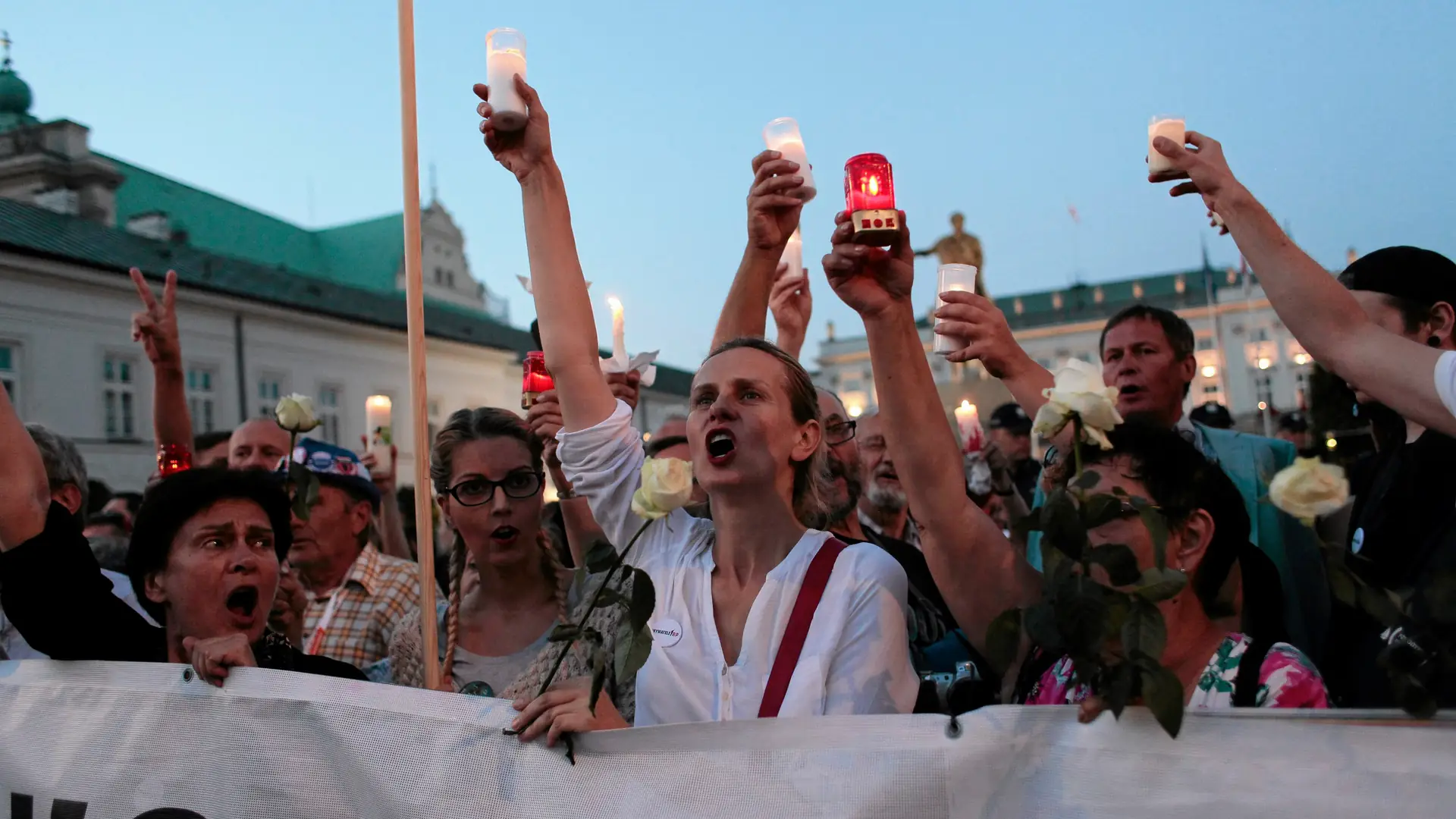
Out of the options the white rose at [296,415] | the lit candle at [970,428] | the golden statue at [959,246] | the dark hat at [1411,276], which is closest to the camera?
the dark hat at [1411,276]

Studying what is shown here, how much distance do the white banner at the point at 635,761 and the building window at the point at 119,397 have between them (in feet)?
83.6

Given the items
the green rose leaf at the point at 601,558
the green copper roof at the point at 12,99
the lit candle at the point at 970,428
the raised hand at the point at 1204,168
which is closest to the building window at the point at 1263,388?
the green copper roof at the point at 12,99

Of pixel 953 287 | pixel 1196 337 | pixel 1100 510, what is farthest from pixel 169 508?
pixel 1196 337

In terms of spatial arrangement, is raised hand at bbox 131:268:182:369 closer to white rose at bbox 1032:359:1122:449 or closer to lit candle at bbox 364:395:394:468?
lit candle at bbox 364:395:394:468

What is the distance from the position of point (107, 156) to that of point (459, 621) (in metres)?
33.8

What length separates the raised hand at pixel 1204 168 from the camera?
2.51 meters

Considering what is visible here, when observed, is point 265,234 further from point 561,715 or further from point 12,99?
point 561,715

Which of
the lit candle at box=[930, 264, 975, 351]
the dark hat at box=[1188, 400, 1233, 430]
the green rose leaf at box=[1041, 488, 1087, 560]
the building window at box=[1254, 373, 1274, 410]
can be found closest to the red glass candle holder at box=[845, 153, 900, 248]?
the lit candle at box=[930, 264, 975, 351]

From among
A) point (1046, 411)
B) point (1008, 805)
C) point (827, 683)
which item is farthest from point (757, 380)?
point (1008, 805)

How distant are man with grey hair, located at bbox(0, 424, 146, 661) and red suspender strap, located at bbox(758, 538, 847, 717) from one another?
2245mm

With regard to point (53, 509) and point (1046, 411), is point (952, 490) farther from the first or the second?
point (53, 509)

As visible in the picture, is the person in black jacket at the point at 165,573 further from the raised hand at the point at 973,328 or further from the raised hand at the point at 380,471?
the raised hand at the point at 380,471

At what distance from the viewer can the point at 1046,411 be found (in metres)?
1.97

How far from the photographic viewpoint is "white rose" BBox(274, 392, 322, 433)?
3641 mm
